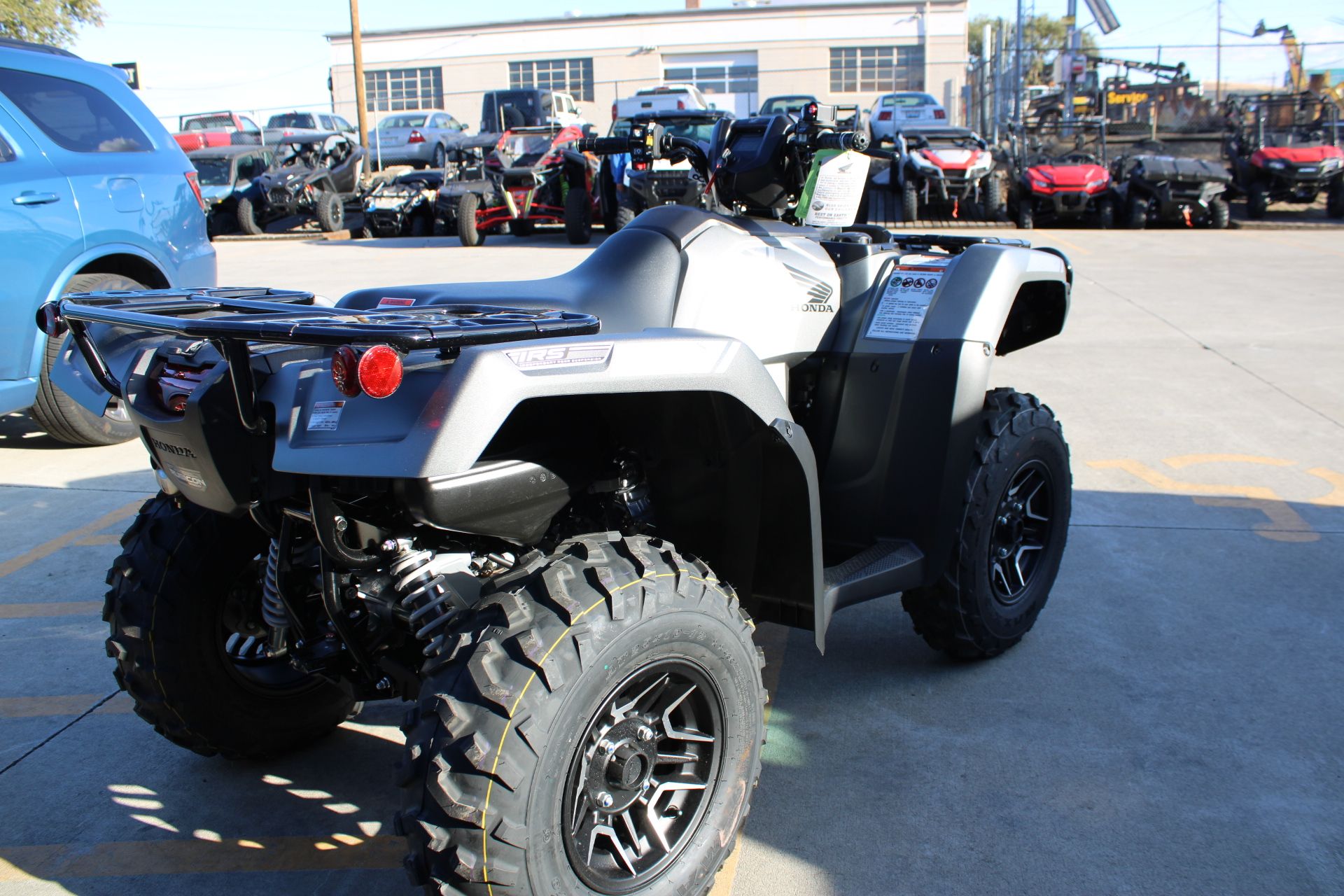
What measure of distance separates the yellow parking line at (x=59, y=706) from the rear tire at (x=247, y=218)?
17253 millimetres

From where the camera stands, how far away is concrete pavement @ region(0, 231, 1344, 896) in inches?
100

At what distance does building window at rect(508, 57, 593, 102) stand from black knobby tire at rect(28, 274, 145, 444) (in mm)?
40293

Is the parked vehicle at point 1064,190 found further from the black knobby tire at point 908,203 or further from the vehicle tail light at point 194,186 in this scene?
the vehicle tail light at point 194,186

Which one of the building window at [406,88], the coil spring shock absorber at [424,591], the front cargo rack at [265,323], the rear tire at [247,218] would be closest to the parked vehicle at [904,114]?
the rear tire at [247,218]

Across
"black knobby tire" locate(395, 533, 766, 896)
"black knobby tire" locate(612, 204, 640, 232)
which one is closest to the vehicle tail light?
"black knobby tire" locate(395, 533, 766, 896)

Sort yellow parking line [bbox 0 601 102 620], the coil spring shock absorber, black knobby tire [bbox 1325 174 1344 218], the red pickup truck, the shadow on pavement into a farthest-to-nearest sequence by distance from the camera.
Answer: the red pickup truck < black knobby tire [bbox 1325 174 1344 218] < yellow parking line [bbox 0 601 102 620] < the shadow on pavement < the coil spring shock absorber

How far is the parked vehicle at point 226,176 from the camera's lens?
64.4 ft

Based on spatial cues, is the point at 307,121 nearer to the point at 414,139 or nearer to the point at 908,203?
the point at 414,139

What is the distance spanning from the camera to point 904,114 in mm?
22344

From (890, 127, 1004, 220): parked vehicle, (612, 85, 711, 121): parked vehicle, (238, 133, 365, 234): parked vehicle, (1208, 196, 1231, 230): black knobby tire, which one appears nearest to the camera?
(890, 127, 1004, 220): parked vehicle

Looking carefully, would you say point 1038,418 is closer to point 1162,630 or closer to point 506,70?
point 1162,630

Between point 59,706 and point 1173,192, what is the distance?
56.5 feet

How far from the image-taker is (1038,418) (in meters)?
3.44

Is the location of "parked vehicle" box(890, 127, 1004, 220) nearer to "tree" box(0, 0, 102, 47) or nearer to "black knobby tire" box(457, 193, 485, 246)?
"black knobby tire" box(457, 193, 485, 246)
